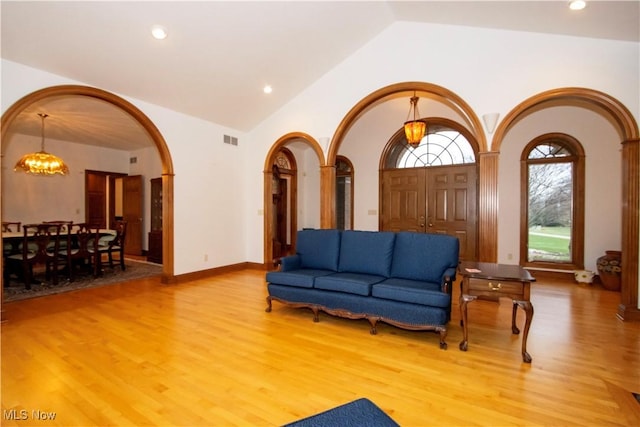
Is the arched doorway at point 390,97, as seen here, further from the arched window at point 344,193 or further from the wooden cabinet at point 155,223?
the wooden cabinet at point 155,223

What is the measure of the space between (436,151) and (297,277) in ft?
15.4

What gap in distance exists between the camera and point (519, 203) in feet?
20.2

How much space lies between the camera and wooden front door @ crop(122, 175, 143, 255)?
8561 millimetres

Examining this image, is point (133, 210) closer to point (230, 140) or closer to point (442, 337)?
point (230, 140)

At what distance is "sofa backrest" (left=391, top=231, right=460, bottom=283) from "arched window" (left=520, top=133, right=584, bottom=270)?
3584 millimetres

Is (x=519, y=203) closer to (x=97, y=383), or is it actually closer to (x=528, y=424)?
(x=528, y=424)

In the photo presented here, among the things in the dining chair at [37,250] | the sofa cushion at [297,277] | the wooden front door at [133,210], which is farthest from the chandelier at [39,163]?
the sofa cushion at [297,277]

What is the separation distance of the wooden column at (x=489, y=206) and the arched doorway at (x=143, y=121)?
16.0 ft

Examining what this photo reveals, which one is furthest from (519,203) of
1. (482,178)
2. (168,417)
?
(168,417)

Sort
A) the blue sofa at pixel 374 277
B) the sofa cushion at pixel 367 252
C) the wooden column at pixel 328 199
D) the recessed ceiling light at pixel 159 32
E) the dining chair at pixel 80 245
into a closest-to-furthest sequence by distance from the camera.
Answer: the blue sofa at pixel 374 277, the recessed ceiling light at pixel 159 32, the sofa cushion at pixel 367 252, the dining chair at pixel 80 245, the wooden column at pixel 328 199

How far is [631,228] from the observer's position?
3.74m

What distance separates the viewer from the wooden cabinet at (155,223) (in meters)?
7.51

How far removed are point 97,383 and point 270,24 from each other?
417 cm
